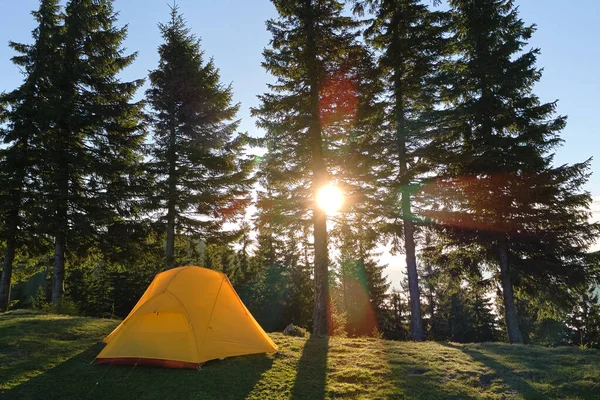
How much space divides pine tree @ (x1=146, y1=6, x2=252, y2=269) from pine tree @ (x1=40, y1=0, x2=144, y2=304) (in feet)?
4.35

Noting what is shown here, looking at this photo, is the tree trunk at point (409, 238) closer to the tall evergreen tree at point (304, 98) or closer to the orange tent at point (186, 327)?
the tall evergreen tree at point (304, 98)

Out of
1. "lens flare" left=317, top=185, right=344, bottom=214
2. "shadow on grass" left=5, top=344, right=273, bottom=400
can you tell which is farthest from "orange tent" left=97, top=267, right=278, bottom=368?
"lens flare" left=317, top=185, right=344, bottom=214

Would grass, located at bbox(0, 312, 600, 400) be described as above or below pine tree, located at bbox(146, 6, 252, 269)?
below

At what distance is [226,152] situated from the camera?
18.7 m

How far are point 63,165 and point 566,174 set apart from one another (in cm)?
2074

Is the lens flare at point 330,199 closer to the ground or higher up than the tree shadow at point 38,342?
higher up

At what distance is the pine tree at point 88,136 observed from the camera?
15.2 metres

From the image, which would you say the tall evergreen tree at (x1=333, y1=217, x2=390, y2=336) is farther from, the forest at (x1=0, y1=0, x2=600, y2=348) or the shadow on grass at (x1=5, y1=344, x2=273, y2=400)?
the shadow on grass at (x1=5, y1=344, x2=273, y2=400)

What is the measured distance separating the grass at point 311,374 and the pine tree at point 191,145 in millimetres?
8481

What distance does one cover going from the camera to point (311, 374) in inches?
281

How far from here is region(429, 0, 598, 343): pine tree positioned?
14078mm

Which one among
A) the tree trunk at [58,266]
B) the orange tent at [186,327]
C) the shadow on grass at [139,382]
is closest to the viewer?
the shadow on grass at [139,382]

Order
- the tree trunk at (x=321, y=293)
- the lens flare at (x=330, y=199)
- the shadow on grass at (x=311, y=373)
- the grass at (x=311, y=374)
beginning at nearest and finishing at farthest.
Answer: the grass at (x=311, y=374) → the shadow on grass at (x=311, y=373) → the tree trunk at (x=321, y=293) → the lens flare at (x=330, y=199)

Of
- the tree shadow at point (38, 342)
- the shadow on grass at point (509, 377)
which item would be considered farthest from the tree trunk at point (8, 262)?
the shadow on grass at point (509, 377)
